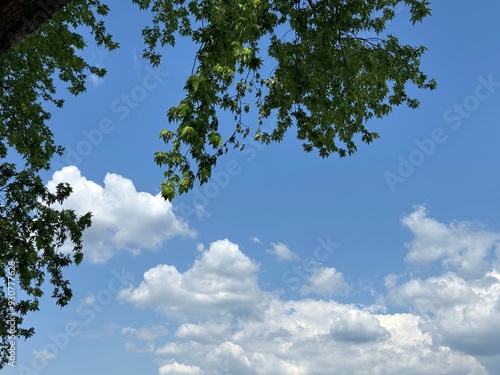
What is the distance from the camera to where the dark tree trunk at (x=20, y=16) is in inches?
182

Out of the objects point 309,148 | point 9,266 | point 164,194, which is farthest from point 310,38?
point 9,266

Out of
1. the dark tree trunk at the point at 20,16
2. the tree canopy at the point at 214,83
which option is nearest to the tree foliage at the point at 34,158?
the tree canopy at the point at 214,83

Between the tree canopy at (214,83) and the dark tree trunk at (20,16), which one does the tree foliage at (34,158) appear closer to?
the tree canopy at (214,83)

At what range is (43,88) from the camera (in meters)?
13.7

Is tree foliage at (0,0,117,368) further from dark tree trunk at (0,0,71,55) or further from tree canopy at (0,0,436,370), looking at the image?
dark tree trunk at (0,0,71,55)

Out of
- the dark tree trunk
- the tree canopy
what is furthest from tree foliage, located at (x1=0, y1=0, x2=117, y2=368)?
the dark tree trunk

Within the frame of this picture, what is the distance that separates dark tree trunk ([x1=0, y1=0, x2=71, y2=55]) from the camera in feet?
15.2

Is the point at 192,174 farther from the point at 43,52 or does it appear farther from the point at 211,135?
the point at 43,52

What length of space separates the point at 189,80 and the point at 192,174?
113 centimetres

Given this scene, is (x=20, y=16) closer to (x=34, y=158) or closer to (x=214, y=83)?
(x=214, y=83)

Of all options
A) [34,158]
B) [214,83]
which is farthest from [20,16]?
[34,158]

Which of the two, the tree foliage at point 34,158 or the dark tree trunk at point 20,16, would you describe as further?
the tree foliage at point 34,158

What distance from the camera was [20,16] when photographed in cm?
473

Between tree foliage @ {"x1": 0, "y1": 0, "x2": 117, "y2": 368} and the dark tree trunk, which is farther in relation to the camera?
tree foliage @ {"x1": 0, "y1": 0, "x2": 117, "y2": 368}
